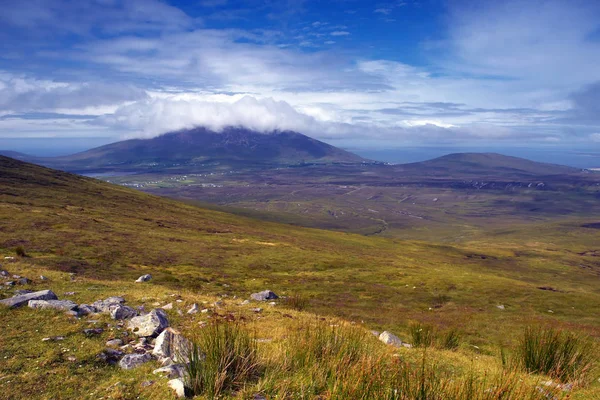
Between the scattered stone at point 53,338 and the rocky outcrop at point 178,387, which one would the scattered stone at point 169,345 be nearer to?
the rocky outcrop at point 178,387

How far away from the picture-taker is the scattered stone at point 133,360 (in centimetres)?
934

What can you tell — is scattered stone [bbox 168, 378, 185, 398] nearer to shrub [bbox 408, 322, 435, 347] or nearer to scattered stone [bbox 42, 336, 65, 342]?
scattered stone [bbox 42, 336, 65, 342]

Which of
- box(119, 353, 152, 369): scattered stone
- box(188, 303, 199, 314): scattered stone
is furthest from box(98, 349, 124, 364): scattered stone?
box(188, 303, 199, 314): scattered stone

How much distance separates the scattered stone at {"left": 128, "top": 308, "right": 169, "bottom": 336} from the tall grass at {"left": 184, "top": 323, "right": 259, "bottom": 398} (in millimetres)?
5135

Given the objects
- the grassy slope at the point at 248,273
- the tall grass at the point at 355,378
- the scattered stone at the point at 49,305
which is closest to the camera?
the tall grass at the point at 355,378

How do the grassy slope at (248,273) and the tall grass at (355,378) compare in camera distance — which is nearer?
the tall grass at (355,378)

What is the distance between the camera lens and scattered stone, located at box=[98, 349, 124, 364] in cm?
973

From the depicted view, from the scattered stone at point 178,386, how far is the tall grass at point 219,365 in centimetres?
13

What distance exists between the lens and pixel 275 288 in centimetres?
3994

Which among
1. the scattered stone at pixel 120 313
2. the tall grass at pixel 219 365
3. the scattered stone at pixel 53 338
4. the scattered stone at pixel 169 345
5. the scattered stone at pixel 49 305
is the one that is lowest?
the scattered stone at pixel 120 313

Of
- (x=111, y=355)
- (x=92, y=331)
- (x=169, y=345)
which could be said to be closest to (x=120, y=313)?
(x=92, y=331)

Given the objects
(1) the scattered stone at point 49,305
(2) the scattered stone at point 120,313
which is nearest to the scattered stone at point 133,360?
(2) the scattered stone at point 120,313

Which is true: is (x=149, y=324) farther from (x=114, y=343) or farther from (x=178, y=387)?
(x=178, y=387)

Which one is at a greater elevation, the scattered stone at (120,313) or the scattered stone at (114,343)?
the scattered stone at (114,343)
